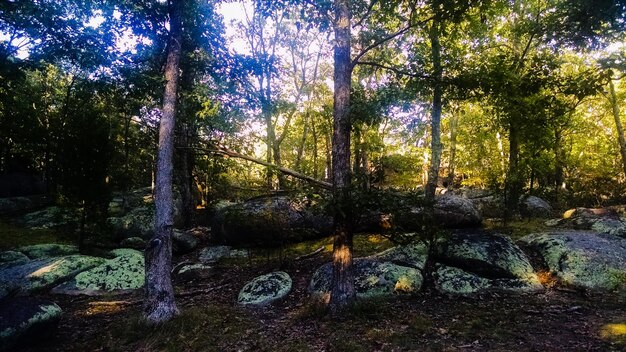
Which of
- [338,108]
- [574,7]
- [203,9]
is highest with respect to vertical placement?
[203,9]

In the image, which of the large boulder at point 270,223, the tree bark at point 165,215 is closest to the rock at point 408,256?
the large boulder at point 270,223

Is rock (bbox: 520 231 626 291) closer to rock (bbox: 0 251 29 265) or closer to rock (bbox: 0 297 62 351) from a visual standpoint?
rock (bbox: 0 297 62 351)

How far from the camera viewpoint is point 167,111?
9016 millimetres

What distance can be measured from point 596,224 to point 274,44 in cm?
2375

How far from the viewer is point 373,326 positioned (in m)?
7.20

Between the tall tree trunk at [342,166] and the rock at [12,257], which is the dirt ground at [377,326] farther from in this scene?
the rock at [12,257]

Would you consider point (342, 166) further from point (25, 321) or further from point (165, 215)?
point (25, 321)

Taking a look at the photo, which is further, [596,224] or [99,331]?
[596,224]

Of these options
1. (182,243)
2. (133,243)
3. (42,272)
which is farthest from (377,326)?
(133,243)

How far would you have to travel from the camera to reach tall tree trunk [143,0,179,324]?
809cm

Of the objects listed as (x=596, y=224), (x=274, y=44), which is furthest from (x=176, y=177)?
(x=596, y=224)

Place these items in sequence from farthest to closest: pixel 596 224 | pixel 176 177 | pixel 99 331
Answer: pixel 176 177 → pixel 596 224 → pixel 99 331

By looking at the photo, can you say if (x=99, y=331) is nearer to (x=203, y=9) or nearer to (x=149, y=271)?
(x=149, y=271)

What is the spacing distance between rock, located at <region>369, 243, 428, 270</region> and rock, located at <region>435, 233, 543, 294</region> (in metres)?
0.47
